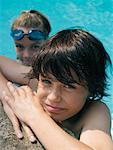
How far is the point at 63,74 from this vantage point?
217cm

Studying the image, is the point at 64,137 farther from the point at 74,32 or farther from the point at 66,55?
the point at 74,32

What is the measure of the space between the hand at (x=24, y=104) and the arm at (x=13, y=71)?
31 cm

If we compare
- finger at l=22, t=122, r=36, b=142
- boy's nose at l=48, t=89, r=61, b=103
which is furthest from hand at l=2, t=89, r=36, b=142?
boy's nose at l=48, t=89, r=61, b=103

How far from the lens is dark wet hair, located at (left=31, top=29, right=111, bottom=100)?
7.31ft

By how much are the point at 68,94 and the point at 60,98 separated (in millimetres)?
61

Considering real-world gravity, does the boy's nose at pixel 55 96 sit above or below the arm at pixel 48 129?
above

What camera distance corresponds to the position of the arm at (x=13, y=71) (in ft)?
8.96

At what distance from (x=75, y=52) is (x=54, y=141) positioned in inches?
24.4

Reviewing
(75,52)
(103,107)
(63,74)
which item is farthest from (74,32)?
(103,107)

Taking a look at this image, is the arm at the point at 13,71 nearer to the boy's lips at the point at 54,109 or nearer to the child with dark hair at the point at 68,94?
the child with dark hair at the point at 68,94

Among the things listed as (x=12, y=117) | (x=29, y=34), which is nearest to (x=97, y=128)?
(x=12, y=117)

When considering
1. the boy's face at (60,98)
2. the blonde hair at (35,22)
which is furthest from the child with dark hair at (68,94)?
the blonde hair at (35,22)

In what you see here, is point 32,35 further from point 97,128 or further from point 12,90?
point 97,128

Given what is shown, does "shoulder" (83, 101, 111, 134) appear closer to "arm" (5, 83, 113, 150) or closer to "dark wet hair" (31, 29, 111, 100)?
"arm" (5, 83, 113, 150)
